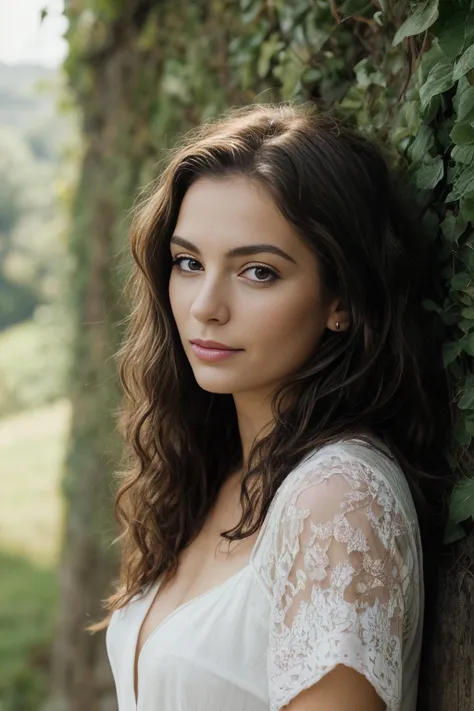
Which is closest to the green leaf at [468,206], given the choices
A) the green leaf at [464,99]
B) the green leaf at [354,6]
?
the green leaf at [464,99]

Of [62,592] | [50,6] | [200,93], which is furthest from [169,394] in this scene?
[62,592]

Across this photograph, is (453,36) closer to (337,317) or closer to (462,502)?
(337,317)

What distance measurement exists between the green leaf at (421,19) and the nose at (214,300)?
1.81 ft

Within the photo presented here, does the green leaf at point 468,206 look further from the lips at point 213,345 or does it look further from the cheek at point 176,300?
the cheek at point 176,300

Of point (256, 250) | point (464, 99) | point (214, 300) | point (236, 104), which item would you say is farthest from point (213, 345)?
point (236, 104)

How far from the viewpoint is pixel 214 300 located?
1.84 metres

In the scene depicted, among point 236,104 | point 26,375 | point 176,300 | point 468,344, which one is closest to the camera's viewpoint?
point 468,344

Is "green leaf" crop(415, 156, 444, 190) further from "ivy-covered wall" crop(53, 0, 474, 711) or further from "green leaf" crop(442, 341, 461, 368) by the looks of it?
"green leaf" crop(442, 341, 461, 368)

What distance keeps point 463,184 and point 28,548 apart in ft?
35.5

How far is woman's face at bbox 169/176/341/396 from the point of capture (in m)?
1.81

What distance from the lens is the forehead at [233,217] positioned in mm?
1805

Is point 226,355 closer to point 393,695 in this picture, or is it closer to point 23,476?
point 393,695

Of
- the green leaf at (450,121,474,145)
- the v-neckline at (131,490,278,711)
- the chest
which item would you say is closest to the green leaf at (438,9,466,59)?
the green leaf at (450,121,474,145)

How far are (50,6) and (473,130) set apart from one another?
261cm
